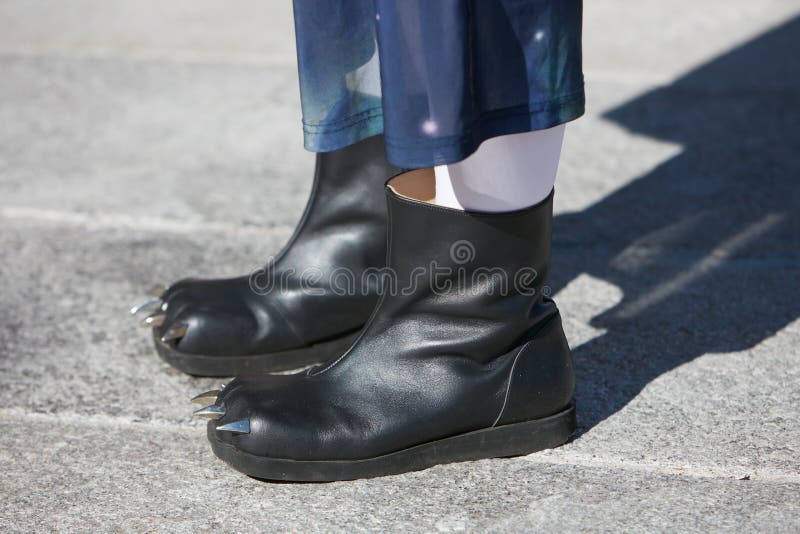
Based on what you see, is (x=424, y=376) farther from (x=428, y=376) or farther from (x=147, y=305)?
(x=147, y=305)

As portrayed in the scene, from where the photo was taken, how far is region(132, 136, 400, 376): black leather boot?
5.08 feet

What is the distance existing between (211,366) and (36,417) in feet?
0.89

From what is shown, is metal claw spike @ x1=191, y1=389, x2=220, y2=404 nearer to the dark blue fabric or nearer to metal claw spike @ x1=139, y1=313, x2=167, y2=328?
metal claw spike @ x1=139, y1=313, x2=167, y2=328

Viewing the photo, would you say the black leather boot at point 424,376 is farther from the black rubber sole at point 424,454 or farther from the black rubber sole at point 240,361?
the black rubber sole at point 240,361

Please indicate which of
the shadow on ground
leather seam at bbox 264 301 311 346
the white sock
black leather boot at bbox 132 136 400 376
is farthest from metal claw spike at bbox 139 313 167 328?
the shadow on ground

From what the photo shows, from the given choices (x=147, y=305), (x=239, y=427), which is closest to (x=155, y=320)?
(x=147, y=305)

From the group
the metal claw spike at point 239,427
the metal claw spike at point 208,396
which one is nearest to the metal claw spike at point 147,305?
the metal claw spike at point 208,396

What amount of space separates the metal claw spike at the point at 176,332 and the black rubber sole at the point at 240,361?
31 millimetres

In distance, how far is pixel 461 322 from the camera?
50.5 inches

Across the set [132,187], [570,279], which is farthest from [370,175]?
[132,187]

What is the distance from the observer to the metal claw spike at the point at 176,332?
5.03 ft

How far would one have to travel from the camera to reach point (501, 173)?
122 centimetres

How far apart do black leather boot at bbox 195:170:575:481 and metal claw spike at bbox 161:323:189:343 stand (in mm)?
247

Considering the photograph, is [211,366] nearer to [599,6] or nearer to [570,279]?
[570,279]
